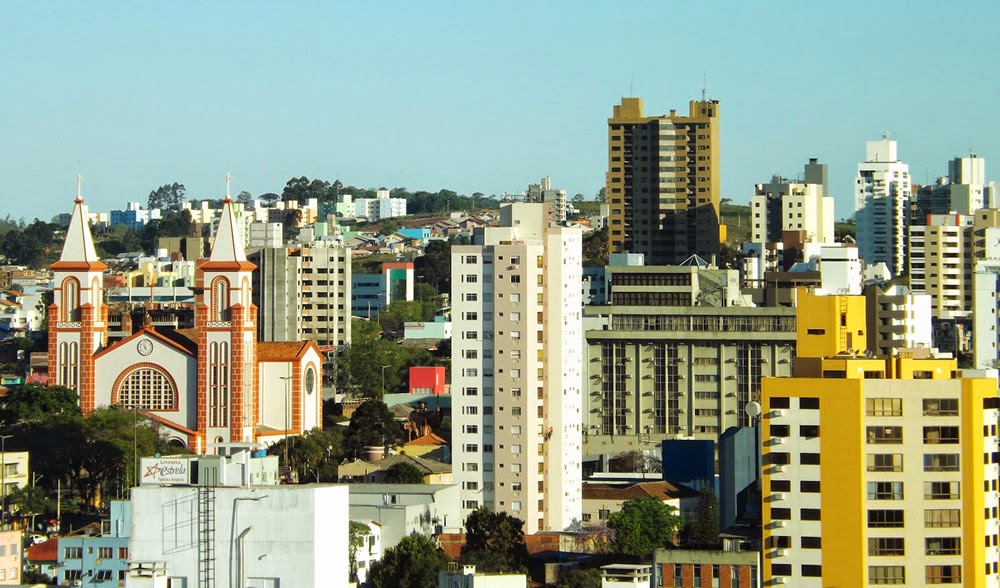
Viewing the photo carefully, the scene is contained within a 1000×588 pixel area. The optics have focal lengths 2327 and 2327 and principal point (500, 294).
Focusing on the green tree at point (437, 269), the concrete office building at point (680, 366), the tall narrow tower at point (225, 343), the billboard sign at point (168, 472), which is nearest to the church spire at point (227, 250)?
the tall narrow tower at point (225, 343)

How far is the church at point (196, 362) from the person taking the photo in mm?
98938

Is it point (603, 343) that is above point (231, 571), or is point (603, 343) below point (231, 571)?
above

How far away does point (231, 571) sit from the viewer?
114 ft

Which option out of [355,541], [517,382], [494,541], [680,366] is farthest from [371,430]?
[355,541]

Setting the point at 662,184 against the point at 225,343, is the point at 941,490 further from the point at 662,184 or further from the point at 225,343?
the point at 662,184

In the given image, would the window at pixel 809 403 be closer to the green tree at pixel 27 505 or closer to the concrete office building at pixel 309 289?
the green tree at pixel 27 505

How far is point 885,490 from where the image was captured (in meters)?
51.1

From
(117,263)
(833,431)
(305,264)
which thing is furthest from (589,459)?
(117,263)

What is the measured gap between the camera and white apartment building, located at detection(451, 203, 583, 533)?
83.8 m

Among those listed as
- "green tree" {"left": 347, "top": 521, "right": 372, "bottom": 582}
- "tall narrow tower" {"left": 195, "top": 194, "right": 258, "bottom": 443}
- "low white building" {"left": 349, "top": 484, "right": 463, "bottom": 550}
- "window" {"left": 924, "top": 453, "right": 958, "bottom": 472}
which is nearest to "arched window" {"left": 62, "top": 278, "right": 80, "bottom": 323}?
"tall narrow tower" {"left": 195, "top": 194, "right": 258, "bottom": 443}

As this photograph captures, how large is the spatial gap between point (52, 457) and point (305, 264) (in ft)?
181

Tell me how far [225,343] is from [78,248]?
29.2 ft

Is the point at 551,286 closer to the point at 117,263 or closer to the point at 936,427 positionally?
the point at 936,427

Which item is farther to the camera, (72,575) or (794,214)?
(794,214)
